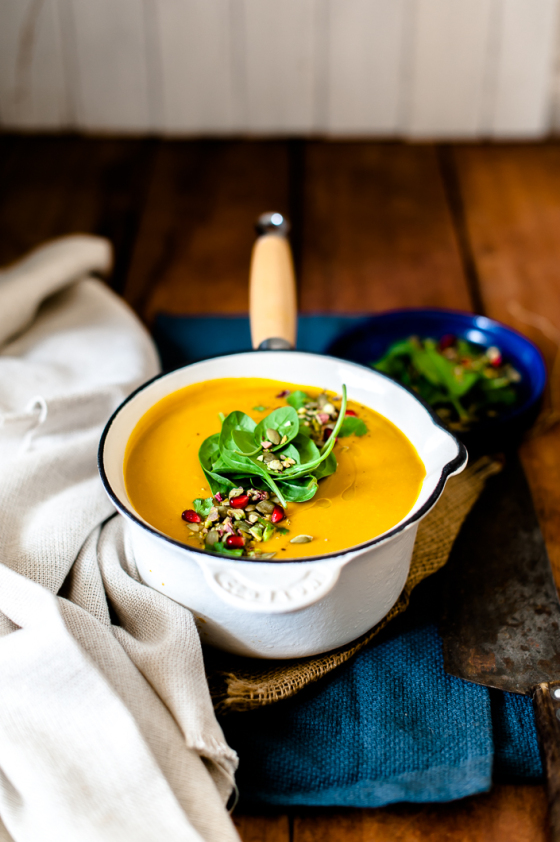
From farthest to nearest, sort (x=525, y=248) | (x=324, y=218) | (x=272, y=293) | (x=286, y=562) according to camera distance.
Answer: (x=324, y=218)
(x=525, y=248)
(x=272, y=293)
(x=286, y=562)

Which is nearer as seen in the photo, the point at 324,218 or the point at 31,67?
the point at 324,218

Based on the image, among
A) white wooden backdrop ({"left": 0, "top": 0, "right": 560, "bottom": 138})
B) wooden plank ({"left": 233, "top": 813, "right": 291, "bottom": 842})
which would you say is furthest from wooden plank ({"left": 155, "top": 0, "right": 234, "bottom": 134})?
wooden plank ({"left": 233, "top": 813, "right": 291, "bottom": 842})

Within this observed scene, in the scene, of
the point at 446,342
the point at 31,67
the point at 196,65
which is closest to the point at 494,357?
the point at 446,342

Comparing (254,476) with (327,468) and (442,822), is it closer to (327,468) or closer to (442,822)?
(327,468)

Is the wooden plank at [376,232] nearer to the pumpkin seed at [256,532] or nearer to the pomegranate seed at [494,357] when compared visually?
the pomegranate seed at [494,357]

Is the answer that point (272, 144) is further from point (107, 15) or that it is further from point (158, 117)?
point (107, 15)
